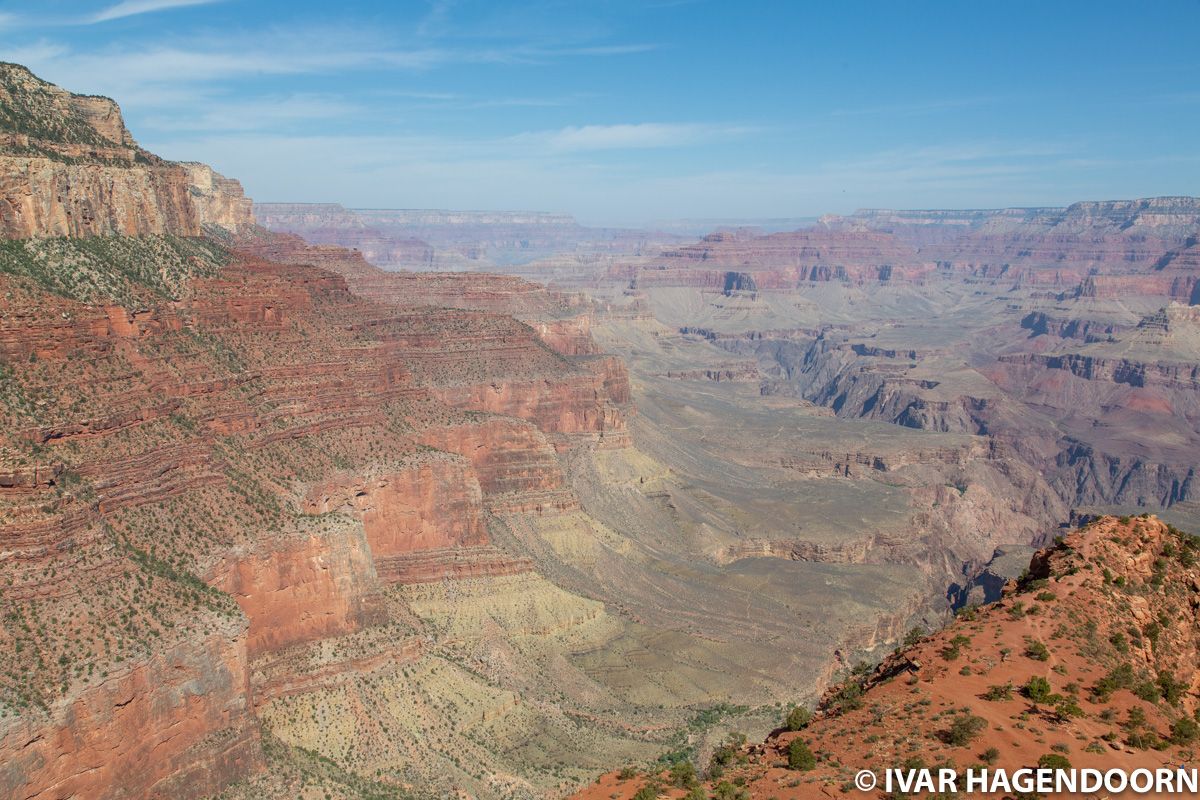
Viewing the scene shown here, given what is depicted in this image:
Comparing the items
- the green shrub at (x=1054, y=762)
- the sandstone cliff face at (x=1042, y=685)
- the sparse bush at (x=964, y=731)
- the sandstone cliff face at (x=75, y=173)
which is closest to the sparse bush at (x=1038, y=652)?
the sandstone cliff face at (x=1042, y=685)

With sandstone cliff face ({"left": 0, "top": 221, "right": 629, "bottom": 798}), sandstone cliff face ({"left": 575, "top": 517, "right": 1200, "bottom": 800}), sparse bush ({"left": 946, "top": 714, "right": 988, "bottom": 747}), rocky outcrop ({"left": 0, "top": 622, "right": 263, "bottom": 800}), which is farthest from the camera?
sandstone cliff face ({"left": 0, "top": 221, "right": 629, "bottom": 798})

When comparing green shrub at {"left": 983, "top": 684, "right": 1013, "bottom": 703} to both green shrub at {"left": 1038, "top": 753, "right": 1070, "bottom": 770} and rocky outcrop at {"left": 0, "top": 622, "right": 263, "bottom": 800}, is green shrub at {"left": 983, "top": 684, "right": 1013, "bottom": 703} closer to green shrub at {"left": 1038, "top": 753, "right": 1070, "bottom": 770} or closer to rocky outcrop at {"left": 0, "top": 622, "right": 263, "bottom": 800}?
green shrub at {"left": 1038, "top": 753, "right": 1070, "bottom": 770}

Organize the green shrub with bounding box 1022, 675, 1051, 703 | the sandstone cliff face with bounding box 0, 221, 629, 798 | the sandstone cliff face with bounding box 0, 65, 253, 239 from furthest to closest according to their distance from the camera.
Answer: the sandstone cliff face with bounding box 0, 65, 253, 239, the sandstone cliff face with bounding box 0, 221, 629, 798, the green shrub with bounding box 1022, 675, 1051, 703

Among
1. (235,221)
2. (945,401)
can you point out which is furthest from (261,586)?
(945,401)

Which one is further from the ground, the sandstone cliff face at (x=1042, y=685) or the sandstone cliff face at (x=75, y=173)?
the sandstone cliff face at (x=75, y=173)

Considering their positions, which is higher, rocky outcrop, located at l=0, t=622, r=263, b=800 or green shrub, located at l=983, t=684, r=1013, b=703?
green shrub, located at l=983, t=684, r=1013, b=703

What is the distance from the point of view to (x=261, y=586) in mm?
50906

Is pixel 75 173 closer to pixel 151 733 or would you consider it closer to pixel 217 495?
pixel 217 495

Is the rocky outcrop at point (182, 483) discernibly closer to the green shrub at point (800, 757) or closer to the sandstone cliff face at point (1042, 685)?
the sandstone cliff face at point (1042, 685)

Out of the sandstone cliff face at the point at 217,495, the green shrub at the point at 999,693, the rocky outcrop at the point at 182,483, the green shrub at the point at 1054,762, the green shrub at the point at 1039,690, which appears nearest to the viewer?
the green shrub at the point at 1054,762

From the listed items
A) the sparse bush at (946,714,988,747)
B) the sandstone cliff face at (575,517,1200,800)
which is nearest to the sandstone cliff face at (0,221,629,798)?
the sandstone cliff face at (575,517,1200,800)

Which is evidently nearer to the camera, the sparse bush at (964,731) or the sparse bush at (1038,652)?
the sparse bush at (964,731)

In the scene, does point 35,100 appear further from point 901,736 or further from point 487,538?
point 901,736

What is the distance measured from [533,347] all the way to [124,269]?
50931 millimetres
